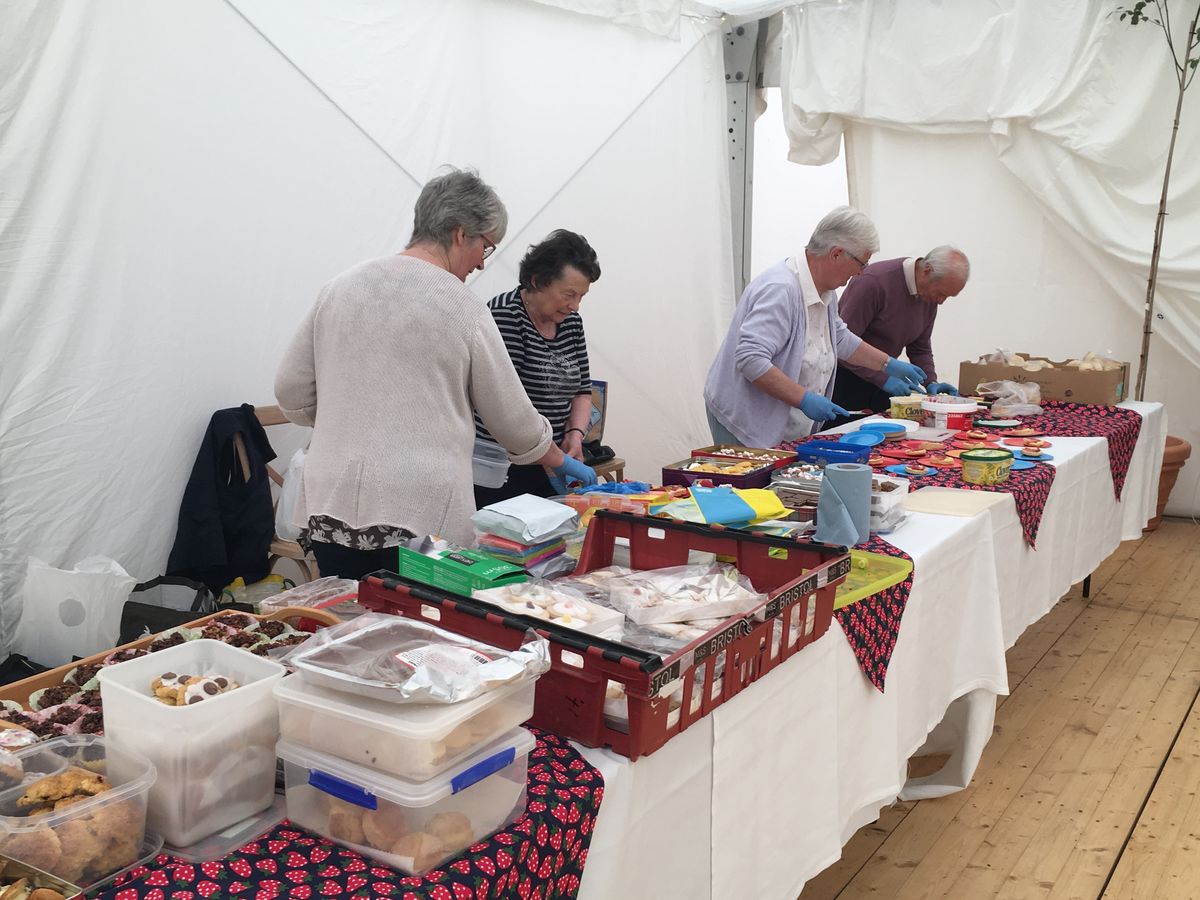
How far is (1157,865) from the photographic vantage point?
2.25 m

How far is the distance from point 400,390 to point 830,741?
40.4 inches

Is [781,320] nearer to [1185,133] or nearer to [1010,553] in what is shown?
[1010,553]

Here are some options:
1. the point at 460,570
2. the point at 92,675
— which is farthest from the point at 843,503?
the point at 92,675

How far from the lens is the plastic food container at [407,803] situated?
0.91 m

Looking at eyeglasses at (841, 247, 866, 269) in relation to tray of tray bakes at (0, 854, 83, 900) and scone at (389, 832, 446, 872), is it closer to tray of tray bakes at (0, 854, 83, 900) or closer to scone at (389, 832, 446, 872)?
scone at (389, 832, 446, 872)

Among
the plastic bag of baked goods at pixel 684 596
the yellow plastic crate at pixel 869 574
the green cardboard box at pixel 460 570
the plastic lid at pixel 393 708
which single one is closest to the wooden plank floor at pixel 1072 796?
the yellow plastic crate at pixel 869 574

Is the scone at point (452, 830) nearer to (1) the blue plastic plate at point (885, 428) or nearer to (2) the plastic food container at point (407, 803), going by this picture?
(2) the plastic food container at point (407, 803)

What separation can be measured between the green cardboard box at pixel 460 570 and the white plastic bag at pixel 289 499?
1639mm

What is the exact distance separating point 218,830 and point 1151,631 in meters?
3.73

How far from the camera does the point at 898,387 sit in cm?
395

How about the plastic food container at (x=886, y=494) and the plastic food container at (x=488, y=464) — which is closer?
the plastic food container at (x=886, y=494)

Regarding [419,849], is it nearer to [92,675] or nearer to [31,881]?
[31,881]

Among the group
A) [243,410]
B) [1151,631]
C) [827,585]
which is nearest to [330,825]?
[827,585]

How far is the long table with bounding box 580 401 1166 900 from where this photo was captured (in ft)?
4.08
